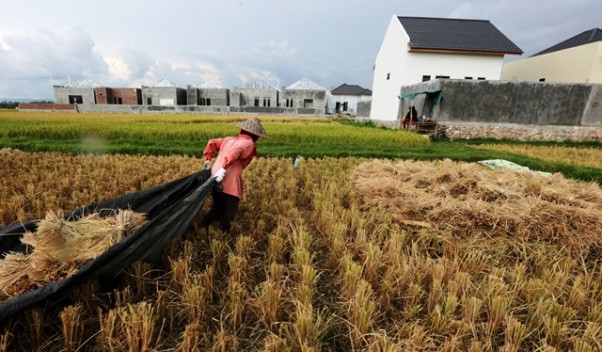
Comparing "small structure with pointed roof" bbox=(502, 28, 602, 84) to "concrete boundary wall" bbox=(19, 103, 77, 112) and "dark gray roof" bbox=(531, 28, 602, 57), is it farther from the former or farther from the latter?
"concrete boundary wall" bbox=(19, 103, 77, 112)

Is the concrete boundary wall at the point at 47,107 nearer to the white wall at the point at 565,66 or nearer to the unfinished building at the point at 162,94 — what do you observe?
the unfinished building at the point at 162,94


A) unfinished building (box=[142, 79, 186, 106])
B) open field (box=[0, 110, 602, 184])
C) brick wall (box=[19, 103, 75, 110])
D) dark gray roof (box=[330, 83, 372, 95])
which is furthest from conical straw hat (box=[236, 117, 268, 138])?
dark gray roof (box=[330, 83, 372, 95])

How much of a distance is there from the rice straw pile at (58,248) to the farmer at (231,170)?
31.8 inches

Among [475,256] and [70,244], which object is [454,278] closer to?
[475,256]

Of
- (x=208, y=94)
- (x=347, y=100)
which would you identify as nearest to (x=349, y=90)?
(x=347, y=100)

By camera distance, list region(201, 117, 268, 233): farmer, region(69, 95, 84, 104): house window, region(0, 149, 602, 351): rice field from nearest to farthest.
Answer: region(0, 149, 602, 351): rice field, region(201, 117, 268, 233): farmer, region(69, 95, 84, 104): house window

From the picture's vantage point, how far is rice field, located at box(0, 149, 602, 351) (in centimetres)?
176

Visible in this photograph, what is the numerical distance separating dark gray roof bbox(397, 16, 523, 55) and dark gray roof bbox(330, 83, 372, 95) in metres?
25.9

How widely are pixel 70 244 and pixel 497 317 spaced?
3.07 metres

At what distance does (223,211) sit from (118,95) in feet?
127

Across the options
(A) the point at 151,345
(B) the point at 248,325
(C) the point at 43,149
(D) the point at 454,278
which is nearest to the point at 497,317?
(D) the point at 454,278

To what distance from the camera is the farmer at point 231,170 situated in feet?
9.93

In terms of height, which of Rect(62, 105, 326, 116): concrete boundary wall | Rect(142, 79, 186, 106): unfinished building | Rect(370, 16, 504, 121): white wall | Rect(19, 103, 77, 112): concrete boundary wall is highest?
Rect(370, 16, 504, 121): white wall

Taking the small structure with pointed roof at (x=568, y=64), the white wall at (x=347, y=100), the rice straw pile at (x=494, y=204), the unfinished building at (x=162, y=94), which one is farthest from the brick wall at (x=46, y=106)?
the small structure with pointed roof at (x=568, y=64)
